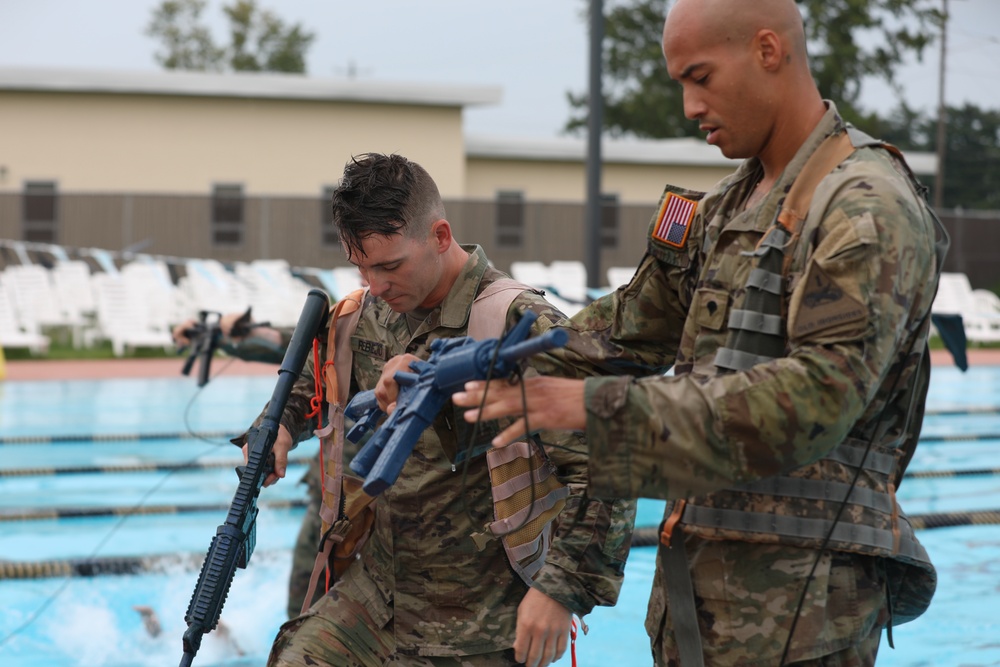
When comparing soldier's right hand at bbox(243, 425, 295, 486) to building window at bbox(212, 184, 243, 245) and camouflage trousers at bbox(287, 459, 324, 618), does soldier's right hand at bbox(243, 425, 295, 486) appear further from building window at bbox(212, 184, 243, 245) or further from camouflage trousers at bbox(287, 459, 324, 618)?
building window at bbox(212, 184, 243, 245)

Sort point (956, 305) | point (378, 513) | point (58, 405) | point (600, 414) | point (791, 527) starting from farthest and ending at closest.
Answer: point (956, 305) → point (58, 405) → point (378, 513) → point (791, 527) → point (600, 414)

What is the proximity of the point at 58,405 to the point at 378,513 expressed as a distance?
11.0m

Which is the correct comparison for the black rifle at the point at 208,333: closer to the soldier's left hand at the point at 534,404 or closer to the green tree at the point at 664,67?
the soldier's left hand at the point at 534,404

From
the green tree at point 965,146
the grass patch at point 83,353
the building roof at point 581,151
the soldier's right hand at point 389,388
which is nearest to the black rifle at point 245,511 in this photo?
the soldier's right hand at point 389,388

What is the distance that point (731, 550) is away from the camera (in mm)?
2350

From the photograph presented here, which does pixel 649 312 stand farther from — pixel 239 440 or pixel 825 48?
pixel 825 48

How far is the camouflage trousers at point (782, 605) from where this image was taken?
2.28m

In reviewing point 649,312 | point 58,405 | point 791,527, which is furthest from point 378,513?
point 58,405

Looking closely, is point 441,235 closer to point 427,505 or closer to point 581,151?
point 427,505

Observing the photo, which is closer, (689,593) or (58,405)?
(689,593)

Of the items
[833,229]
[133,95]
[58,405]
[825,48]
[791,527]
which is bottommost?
[58,405]

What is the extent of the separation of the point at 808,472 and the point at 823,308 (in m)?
0.41

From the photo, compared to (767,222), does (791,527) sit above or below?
below

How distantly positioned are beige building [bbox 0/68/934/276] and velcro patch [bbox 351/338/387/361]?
22219 mm
